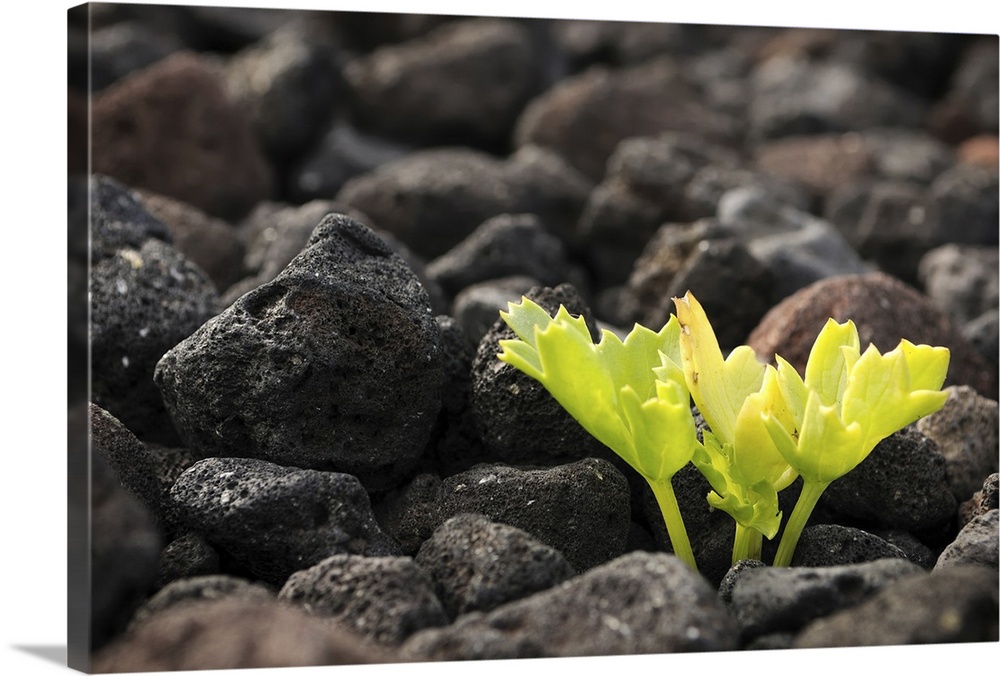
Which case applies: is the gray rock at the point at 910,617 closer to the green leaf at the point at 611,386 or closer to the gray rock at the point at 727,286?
the green leaf at the point at 611,386

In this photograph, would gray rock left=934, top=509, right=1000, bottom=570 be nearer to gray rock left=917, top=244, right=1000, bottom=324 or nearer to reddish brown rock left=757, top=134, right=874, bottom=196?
gray rock left=917, top=244, right=1000, bottom=324

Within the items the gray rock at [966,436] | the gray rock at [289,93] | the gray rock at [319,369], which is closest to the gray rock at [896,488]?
the gray rock at [966,436]

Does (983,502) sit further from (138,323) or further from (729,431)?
(138,323)

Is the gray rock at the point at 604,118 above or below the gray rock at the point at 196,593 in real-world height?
above

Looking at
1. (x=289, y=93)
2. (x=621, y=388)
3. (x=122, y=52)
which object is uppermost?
(x=122, y=52)

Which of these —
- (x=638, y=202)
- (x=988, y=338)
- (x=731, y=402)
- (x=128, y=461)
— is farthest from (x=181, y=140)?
(x=731, y=402)

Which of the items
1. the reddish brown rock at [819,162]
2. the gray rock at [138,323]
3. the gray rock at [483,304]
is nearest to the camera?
the gray rock at [138,323]

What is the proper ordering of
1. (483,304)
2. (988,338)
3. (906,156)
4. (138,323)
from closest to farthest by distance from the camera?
(138,323) < (483,304) < (988,338) < (906,156)
